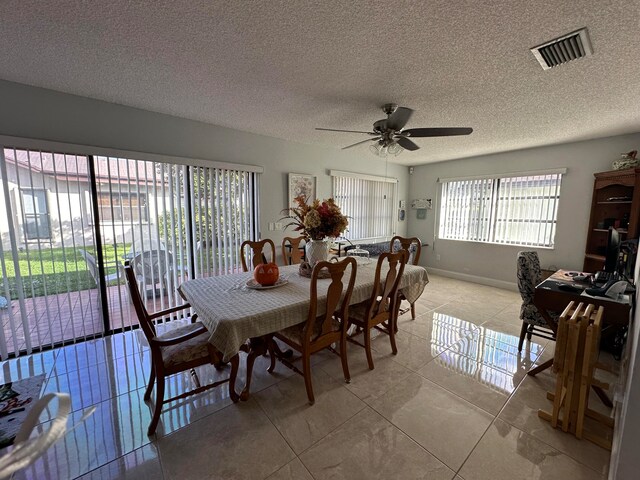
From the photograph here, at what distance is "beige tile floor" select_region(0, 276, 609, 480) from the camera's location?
1507mm

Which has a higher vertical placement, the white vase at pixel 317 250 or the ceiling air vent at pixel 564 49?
the ceiling air vent at pixel 564 49

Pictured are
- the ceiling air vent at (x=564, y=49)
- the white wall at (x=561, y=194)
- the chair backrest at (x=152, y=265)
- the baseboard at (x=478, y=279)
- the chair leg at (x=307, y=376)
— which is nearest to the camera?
the ceiling air vent at (x=564, y=49)

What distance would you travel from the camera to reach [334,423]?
181 cm

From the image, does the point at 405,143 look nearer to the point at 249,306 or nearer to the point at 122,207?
Answer: the point at 249,306

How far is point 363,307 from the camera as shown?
102 inches

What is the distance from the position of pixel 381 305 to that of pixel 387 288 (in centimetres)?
20

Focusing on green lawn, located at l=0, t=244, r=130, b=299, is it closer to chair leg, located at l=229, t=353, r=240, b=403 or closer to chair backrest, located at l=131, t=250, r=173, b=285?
chair backrest, located at l=131, t=250, r=173, b=285

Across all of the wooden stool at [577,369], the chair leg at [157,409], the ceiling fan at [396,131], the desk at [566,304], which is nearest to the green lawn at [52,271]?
the chair leg at [157,409]

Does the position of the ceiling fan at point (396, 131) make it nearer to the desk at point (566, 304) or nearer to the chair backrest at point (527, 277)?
the chair backrest at point (527, 277)

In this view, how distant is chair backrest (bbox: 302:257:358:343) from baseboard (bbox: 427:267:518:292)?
3.93 m

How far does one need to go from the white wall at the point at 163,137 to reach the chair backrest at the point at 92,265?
1.10m

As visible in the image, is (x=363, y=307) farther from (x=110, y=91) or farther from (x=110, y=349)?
(x=110, y=91)

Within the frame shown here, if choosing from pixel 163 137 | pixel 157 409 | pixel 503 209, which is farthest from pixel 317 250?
pixel 503 209

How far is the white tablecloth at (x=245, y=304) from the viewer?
163 cm
